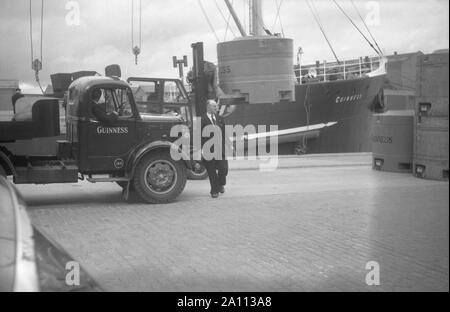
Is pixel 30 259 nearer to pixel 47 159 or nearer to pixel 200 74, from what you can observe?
pixel 47 159

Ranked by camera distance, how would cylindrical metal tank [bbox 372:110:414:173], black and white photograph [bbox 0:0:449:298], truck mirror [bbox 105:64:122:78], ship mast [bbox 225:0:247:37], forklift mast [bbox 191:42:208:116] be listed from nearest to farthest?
black and white photograph [bbox 0:0:449:298] → forklift mast [bbox 191:42:208:116] → truck mirror [bbox 105:64:122:78] → cylindrical metal tank [bbox 372:110:414:173] → ship mast [bbox 225:0:247:37]

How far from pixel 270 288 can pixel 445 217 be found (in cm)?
195

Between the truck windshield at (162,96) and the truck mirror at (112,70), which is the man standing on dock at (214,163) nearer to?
the truck windshield at (162,96)

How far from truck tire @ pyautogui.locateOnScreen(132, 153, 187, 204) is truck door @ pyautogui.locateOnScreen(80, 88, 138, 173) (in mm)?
322

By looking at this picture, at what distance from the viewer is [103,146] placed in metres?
9.59

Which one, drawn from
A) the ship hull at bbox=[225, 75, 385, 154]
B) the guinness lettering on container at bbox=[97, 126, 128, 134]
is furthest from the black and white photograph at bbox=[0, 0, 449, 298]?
the ship hull at bbox=[225, 75, 385, 154]

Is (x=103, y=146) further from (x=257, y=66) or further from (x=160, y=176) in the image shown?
(x=257, y=66)

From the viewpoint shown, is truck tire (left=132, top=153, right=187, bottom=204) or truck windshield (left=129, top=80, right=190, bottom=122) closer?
truck tire (left=132, top=153, right=187, bottom=204)

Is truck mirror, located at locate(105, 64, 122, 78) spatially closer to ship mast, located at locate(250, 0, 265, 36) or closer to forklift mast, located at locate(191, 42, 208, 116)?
forklift mast, located at locate(191, 42, 208, 116)

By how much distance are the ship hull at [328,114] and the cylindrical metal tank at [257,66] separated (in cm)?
1284

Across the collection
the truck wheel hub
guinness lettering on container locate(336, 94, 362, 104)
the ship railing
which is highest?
the ship railing

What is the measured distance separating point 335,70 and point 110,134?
16580mm

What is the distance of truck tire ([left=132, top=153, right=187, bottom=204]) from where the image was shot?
31.8 ft

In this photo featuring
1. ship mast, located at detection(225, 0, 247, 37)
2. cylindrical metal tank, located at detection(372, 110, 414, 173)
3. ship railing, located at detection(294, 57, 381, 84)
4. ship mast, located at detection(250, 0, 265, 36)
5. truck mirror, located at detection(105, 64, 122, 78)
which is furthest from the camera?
ship railing, located at detection(294, 57, 381, 84)
